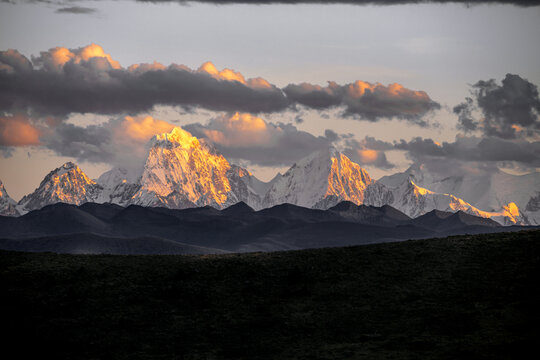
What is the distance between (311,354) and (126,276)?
30.5m

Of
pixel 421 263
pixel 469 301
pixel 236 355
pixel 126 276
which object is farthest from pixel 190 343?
pixel 421 263

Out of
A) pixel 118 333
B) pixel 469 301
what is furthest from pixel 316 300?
pixel 118 333

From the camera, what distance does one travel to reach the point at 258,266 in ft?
279

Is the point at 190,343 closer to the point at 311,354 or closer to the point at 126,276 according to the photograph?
the point at 311,354

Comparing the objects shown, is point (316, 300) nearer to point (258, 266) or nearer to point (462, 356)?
point (258, 266)

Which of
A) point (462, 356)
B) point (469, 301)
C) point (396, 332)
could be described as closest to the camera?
point (462, 356)

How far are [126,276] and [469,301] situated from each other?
3692 centimetres

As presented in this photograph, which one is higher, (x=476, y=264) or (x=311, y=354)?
(x=476, y=264)

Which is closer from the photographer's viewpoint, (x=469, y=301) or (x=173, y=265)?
(x=469, y=301)

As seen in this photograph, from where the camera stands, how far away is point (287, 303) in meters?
73.4

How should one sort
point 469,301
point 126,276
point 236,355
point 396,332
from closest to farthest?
point 236,355, point 396,332, point 469,301, point 126,276

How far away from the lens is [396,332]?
2512 inches

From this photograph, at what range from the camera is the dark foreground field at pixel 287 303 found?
6069cm

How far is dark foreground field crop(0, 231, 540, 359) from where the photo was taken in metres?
60.7
